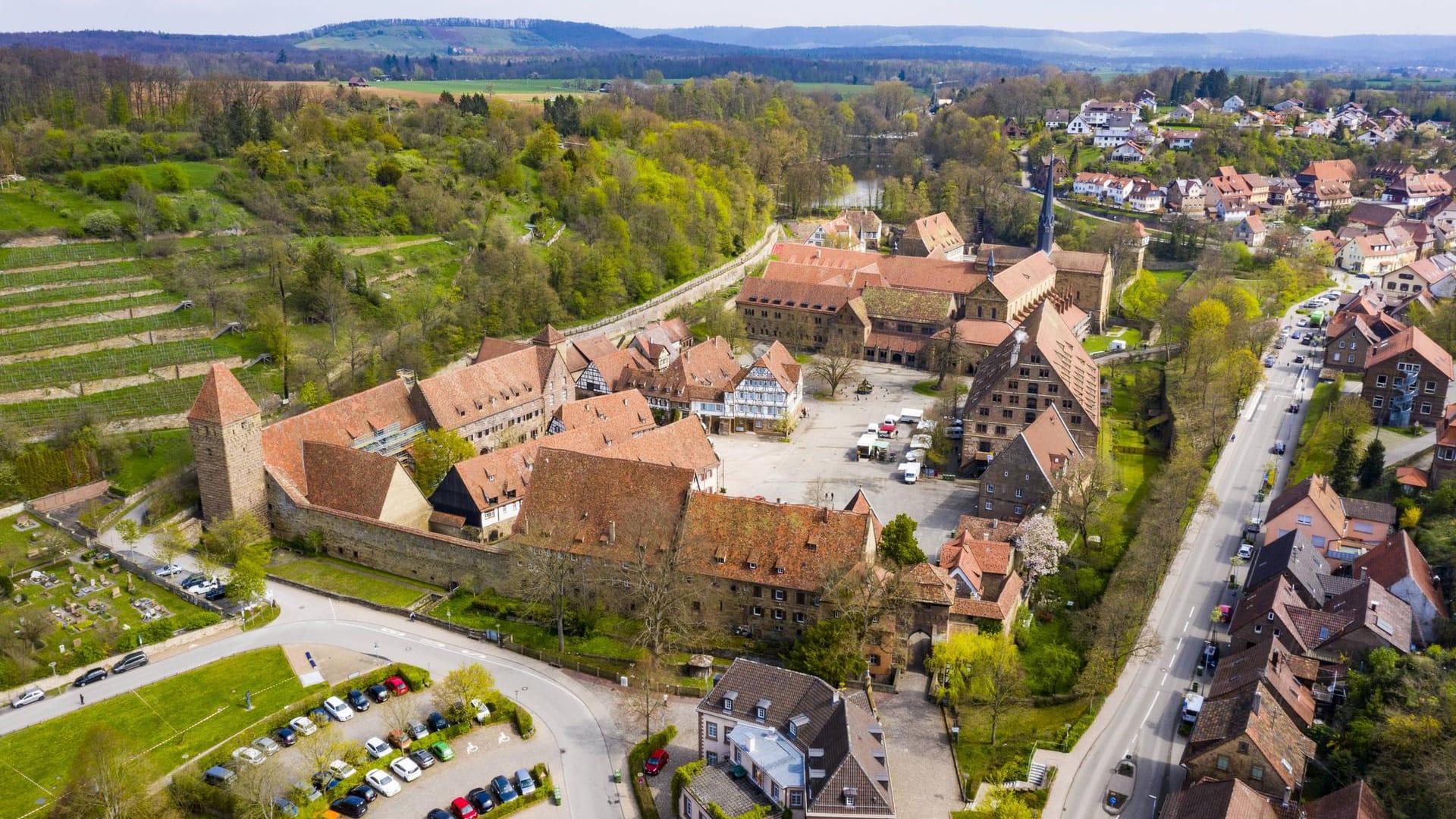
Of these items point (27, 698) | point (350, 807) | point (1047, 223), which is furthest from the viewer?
point (1047, 223)

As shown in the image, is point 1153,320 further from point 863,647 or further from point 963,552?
point 863,647

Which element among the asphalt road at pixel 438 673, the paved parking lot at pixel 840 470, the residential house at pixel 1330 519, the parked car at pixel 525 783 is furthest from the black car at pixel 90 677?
the residential house at pixel 1330 519

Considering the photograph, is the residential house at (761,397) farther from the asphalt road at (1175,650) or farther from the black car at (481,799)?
the black car at (481,799)

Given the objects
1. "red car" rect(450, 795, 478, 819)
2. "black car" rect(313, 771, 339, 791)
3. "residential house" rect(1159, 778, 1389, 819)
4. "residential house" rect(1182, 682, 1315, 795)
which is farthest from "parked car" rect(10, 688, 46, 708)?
"residential house" rect(1182, 682, 1315, 795)

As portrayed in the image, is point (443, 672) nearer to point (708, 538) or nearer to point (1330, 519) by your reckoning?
point (708, 538)

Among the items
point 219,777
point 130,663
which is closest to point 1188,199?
point 130,663

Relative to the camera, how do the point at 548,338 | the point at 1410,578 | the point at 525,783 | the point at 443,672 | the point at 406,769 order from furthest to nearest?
the point at 548,338
the point at 1410,578
the point at 443,672
the point at 406,769
the point at 525,783

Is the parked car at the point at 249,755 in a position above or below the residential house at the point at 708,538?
below
